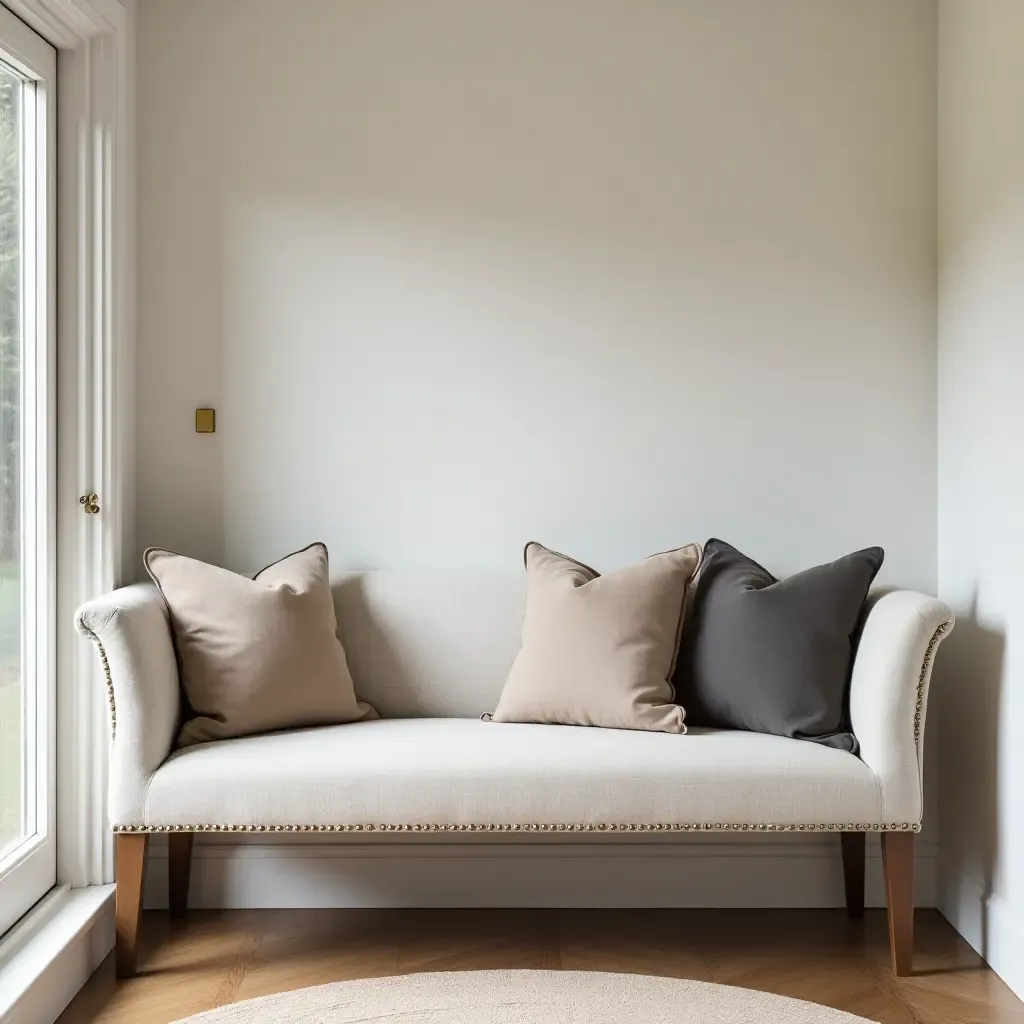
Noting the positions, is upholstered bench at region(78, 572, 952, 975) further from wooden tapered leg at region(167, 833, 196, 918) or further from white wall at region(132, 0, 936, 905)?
white wall at region(132, 0, 936, 905)

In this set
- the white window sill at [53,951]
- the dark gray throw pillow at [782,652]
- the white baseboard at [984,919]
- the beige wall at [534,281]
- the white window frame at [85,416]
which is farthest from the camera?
the beige wall at [534,281]

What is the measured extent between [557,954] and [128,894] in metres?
0.98

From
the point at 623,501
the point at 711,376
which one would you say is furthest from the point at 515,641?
the point at 711,376

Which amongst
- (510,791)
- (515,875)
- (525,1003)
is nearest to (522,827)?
(510,791)

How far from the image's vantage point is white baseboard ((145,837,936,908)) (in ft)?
9.12

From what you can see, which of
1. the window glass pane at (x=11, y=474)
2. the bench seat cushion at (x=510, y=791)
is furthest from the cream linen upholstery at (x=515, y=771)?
the window glass pane at (x=11, y=474)

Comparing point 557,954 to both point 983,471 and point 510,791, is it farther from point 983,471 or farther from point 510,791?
point 983,471

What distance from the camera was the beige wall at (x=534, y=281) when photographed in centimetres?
291

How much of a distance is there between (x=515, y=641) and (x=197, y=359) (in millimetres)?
1174

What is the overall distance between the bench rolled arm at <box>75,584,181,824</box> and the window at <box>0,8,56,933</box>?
264mm

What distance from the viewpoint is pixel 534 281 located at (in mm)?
2920

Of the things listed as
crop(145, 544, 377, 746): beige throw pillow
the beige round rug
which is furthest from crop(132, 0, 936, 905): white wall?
the beige round rug

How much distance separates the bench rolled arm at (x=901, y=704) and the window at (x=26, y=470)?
6.24ft

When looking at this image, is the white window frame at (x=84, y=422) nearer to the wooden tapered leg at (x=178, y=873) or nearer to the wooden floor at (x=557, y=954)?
the wooden tapered leg at (x=178, y=873)
